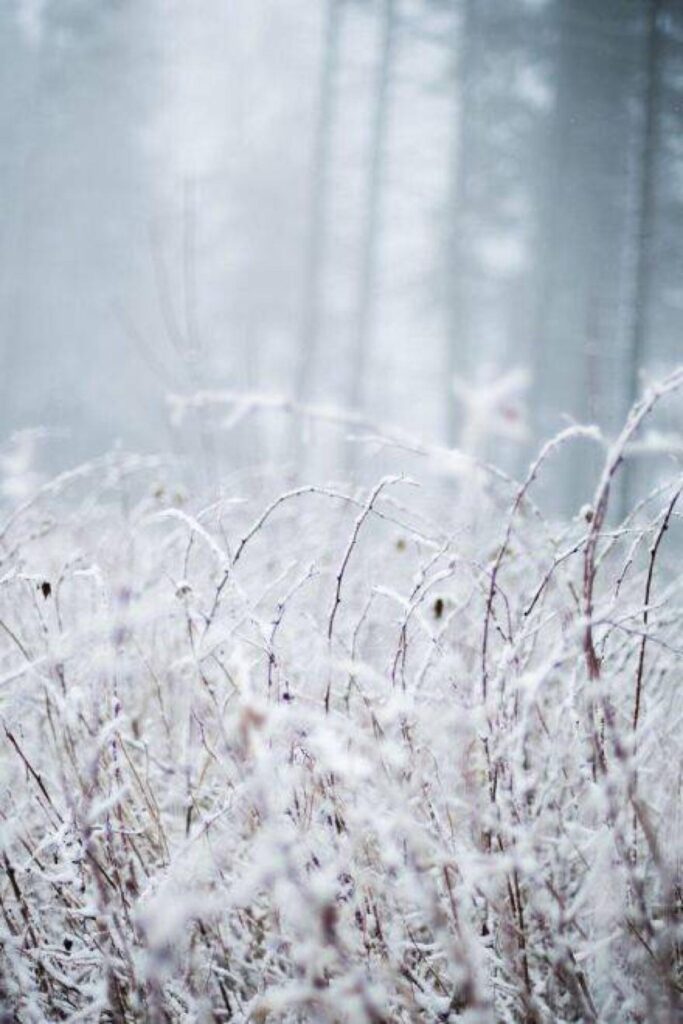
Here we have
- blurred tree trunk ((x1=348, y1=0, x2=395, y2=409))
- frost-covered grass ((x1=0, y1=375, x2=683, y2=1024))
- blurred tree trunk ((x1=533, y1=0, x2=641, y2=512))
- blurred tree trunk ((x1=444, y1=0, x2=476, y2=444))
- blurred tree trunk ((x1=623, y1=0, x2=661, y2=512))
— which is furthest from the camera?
blurred tree trunk ((x1=444, y1=0, x2=476, y2=444))

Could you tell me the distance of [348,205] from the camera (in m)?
9.77

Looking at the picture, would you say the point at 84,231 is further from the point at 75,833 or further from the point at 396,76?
the point at 75,833

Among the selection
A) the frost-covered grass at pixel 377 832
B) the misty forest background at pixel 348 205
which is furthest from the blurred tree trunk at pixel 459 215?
the frost-covered grass at pixel 377 832

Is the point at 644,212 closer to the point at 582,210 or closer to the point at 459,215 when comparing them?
the point at 459,215

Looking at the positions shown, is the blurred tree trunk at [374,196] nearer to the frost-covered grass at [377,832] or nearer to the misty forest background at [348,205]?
the misty forest background at [348,205]

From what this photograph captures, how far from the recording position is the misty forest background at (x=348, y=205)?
26.8 feet

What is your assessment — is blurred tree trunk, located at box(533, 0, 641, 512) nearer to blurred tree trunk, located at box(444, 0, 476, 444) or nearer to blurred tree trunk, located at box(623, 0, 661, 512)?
blurred tree trunk, located at box(623, 0, 661, 512)

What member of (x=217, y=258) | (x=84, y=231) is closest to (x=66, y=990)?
(x=217, y=258)

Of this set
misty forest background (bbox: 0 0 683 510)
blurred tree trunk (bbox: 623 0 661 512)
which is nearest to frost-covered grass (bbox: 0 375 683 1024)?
misty forest background (bbox: 0 0 683 510)

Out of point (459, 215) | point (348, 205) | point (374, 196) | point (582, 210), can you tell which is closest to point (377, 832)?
point (374, 196)

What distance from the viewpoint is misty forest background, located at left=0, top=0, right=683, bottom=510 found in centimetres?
816

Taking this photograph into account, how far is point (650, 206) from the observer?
256 inches

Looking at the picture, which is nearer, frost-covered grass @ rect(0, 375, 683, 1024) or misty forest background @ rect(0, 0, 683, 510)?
frost-covered grass @ rect(0, 375, 683, 1024)

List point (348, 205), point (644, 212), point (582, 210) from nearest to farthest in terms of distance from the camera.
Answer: point (644, 212) < point (348, 205) < point (582, 210)
